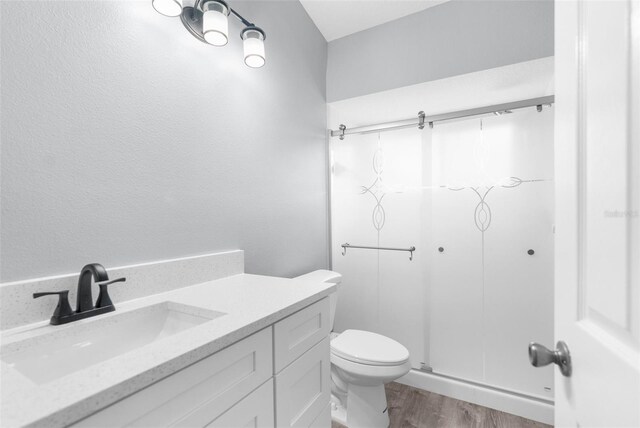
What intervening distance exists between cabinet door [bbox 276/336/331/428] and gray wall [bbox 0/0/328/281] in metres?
0.62

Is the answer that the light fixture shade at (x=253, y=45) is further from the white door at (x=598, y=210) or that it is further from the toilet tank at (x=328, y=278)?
the toilet tank at (x=328, y=278)

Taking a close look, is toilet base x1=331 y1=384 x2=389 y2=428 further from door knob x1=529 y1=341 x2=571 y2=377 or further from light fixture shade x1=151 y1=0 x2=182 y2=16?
light fixture shade x1=151 y1=0 x2=182 y2=16

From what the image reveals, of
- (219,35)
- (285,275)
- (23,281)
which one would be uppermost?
(219,35)

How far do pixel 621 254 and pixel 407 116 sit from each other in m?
2.16

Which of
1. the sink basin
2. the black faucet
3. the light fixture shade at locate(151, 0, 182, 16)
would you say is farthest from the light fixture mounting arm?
the sink basin

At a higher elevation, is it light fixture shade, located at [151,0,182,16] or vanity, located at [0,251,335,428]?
light fixture shade, located at [151,0,182,16]

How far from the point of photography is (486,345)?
192 centimetres

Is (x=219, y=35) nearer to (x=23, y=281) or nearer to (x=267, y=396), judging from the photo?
(x=23, y=281)

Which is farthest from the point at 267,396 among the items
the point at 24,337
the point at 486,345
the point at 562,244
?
the point at 486,345

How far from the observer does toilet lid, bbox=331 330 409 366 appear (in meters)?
1.54

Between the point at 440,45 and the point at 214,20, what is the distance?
1432mm

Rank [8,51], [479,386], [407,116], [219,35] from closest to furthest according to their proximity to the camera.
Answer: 1. [8,51]
2. [219,35]
3. [479,386]
4. [407,116]

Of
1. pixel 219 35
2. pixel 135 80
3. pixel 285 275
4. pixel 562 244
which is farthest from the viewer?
pixel 285 275

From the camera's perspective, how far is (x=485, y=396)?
1871 millimetres
